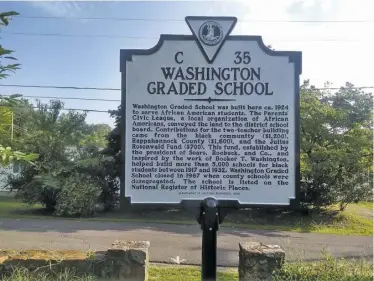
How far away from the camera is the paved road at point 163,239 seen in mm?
8609

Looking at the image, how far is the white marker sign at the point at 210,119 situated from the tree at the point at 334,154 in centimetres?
998

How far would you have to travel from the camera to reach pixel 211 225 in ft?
13.7

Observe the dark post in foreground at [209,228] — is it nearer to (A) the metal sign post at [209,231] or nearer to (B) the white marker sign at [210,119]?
(A) the metal sign post at [209,231]

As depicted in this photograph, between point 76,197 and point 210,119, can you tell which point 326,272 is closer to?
point 210,119

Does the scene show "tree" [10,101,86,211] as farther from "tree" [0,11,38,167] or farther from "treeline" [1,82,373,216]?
"tree" [0,11,38,167]

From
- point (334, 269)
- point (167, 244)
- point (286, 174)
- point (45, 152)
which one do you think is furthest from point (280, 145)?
point (45, 152)

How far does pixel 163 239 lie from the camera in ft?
33.4

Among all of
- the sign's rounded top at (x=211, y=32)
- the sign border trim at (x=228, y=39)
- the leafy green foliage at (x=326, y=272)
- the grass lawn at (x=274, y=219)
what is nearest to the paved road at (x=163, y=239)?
the grass lawn at (x=274, y=219)

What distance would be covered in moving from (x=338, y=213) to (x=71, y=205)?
32.5 feet

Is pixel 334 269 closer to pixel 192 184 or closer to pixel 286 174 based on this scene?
pixel 286 174

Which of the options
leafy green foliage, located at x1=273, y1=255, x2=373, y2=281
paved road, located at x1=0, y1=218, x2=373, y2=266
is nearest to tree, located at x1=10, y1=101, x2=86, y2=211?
paved road, located at x1=0, y1=218, x2=373, y2=266

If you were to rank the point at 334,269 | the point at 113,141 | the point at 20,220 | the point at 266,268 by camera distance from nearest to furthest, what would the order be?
1. the point at 266,268
2. the point at 334,269
3. the point at 20,220
4. the point at 113,141

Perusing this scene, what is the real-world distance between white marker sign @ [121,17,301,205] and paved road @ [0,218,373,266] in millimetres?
3614

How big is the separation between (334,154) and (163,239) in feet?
22.4
